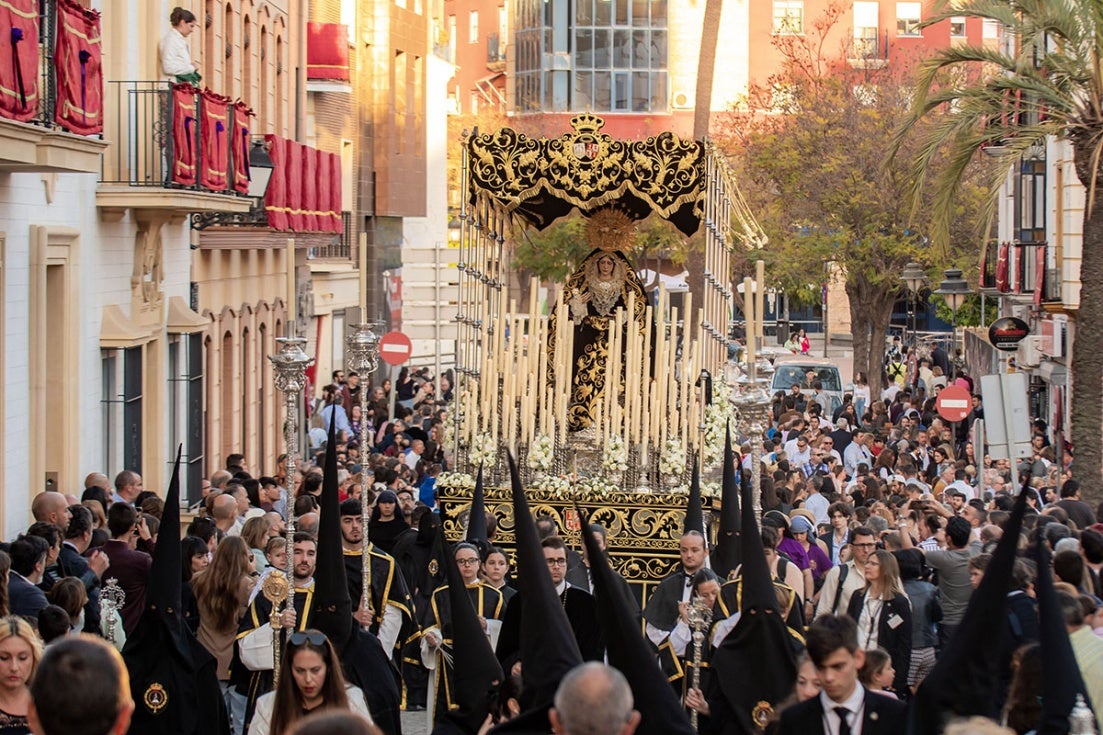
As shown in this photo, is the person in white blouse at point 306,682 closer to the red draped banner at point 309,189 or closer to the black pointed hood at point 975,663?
the black pointed hood at point 975,663

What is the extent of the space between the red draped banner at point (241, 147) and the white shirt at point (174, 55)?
85 centimetres

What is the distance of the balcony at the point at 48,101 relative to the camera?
1308 cm

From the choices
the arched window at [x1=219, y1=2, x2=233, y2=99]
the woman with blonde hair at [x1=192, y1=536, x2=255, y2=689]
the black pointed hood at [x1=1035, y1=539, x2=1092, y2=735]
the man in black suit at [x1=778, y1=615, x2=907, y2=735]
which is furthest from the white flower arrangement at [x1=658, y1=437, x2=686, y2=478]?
the arched window at [x1=219, y1=2, x2=233, y2=99]

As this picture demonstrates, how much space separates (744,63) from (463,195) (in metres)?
50.6

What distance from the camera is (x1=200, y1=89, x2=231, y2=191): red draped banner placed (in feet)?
64.2

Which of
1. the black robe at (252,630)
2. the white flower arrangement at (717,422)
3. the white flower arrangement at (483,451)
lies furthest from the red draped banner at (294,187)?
the black robe at (252,630)

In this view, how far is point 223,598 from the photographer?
32.6 feet

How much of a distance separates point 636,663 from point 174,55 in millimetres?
14085

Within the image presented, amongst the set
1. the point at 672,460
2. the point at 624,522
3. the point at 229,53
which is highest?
the point at 229,53

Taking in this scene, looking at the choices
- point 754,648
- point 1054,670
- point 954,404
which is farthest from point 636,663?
point 954,404

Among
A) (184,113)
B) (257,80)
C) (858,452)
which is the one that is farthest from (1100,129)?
(257,80)

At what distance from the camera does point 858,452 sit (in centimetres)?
2280

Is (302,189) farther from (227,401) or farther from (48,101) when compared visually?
(48,101)

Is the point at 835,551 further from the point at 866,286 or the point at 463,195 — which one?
the point at 866,286
